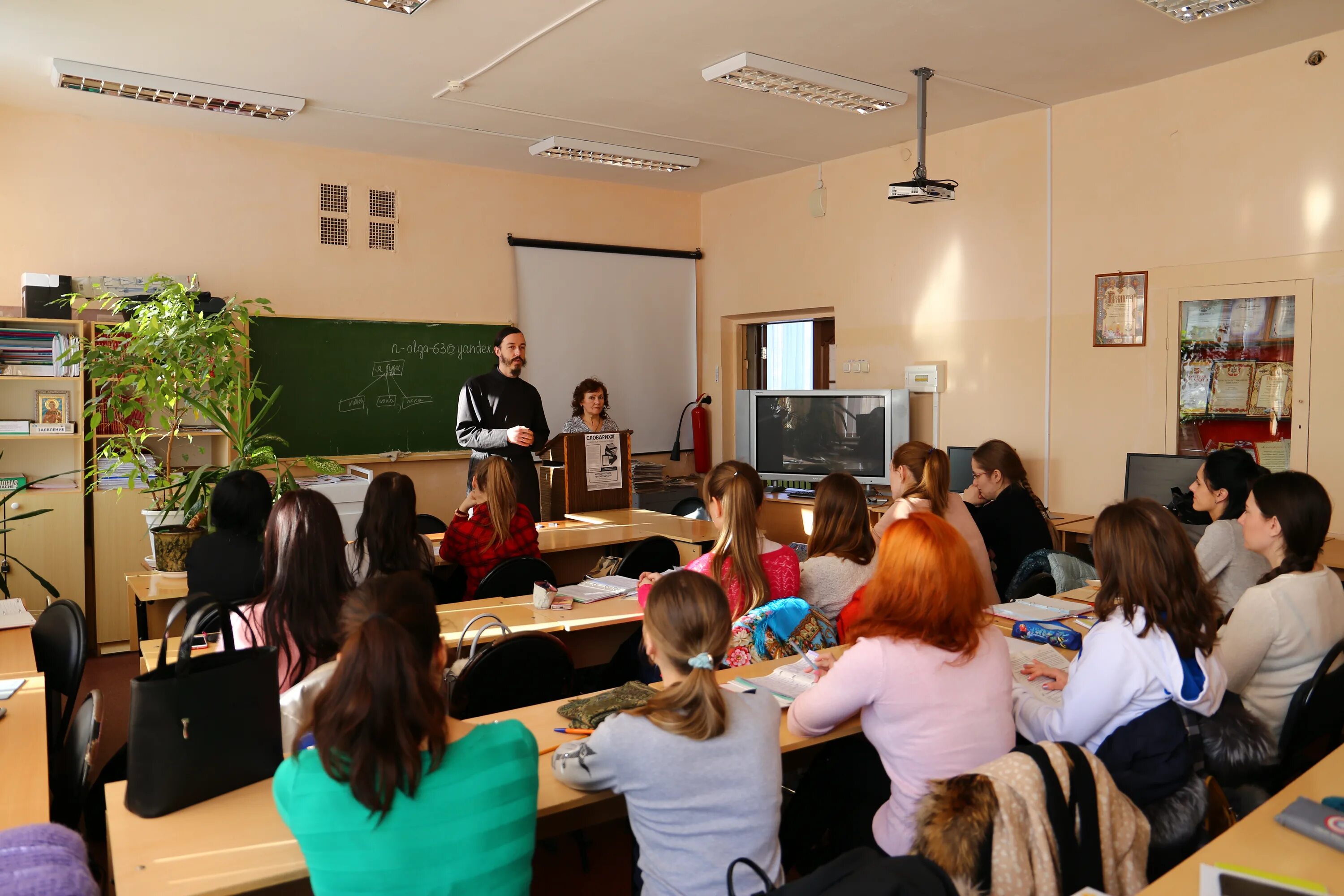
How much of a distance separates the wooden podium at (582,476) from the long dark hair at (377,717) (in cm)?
399

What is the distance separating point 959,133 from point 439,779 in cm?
566

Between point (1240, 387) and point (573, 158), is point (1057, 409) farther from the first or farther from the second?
point (573, 158)

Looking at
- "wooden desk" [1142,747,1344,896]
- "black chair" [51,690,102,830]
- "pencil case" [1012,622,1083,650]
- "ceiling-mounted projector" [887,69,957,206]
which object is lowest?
"black chair" [51,690,102,830]

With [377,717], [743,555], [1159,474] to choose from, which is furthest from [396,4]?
[1159,474]

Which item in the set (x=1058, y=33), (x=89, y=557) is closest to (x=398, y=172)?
(x=89, y=557)

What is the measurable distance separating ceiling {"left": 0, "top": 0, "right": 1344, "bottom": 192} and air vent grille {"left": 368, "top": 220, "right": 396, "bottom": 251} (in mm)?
588

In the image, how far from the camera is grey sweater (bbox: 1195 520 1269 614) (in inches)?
125

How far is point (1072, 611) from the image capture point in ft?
10.9

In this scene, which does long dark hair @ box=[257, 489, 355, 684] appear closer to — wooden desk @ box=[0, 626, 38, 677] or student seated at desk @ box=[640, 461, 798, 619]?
wooden desk @ box=[0, 626, 38, 677]

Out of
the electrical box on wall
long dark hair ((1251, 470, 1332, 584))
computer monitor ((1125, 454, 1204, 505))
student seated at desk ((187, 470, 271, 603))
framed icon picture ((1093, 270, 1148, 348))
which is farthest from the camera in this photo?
the electrical box on wall

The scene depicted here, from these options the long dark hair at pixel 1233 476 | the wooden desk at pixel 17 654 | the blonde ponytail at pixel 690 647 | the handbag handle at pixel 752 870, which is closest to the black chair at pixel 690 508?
the long dark hair at pixel 1233 476

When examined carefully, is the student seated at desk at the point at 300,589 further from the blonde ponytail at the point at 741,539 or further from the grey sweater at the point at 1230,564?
the grey sweater at the point at 1230,564

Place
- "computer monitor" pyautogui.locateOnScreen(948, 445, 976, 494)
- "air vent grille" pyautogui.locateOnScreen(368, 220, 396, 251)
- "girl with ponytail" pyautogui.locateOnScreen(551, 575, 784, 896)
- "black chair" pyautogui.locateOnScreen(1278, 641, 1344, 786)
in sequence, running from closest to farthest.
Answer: "girl with ponytail" pyautogui.locateOnScreen(551, 575, 784, 896), "black chair" pyautogui.locateOnScreen(1278, 641, 1344, 786), "computer monitor" pyautogui.locateOnScreen(948, 445, 976, 494), "air vent grille" pyautogui.locateOnScreen(368, 220, 396, 251)

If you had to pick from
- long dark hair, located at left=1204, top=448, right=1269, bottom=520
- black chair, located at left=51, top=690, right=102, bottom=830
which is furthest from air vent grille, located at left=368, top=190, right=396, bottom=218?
long dark hair, located at left=1204, top=448, right=1269, bottom=520
